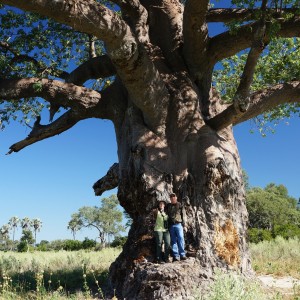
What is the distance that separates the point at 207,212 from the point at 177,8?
506 centimetres

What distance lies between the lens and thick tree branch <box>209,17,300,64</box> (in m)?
8.59

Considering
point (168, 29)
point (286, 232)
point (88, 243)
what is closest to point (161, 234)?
point (168, 29)

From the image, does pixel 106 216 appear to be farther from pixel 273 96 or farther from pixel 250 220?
pixel 273 96

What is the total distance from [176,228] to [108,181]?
2.82m

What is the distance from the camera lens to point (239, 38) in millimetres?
8812

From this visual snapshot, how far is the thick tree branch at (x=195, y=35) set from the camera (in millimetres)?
8250

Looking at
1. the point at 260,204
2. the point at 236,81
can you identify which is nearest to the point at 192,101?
the point at 236,81

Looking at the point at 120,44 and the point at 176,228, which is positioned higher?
the point at 120,44

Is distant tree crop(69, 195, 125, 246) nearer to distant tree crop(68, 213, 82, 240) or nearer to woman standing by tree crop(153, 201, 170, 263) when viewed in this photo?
distant tree crop(68, 213, 82, 240)

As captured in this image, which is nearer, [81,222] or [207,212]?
[207,212]

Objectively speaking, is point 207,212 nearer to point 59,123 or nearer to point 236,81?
point 59,123

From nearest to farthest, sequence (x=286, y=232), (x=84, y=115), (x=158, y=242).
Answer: (x=158, y=242) < (x=84, y=115) < (x=286, y=232)

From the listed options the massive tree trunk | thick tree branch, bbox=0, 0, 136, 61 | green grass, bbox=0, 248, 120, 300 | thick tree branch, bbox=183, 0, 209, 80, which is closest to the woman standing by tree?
the massive tree trunk

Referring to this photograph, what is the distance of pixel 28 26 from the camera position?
452 inches
